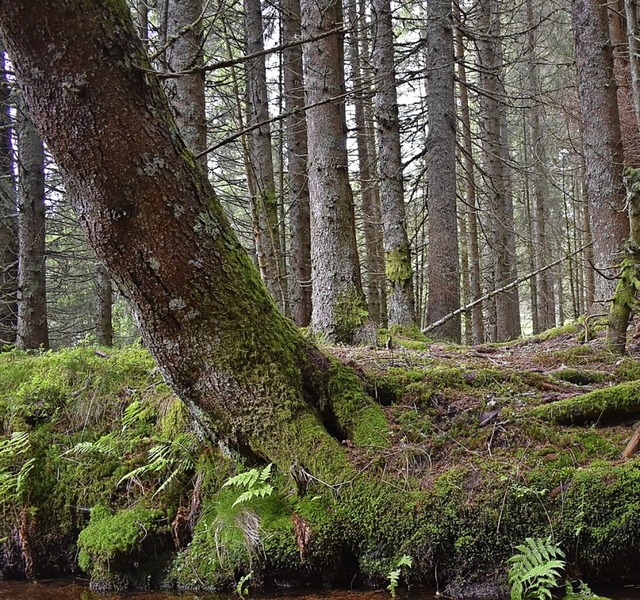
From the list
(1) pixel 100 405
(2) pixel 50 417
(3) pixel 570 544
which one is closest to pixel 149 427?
(1) pixel 100 405

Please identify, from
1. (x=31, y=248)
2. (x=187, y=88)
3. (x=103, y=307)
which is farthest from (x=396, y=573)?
(x=103, y=307)

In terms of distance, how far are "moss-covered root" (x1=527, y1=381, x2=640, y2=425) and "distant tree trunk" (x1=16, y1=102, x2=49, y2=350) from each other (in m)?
8.00

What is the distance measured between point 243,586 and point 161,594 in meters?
0.56

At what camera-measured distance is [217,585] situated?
2984 mm

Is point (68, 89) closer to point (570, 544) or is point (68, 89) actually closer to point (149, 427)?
point (149, 427)

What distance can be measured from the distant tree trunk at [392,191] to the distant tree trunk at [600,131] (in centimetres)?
288

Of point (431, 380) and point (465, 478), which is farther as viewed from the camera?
point (431, 380)

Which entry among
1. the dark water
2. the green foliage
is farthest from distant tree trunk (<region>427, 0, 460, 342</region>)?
the dark water

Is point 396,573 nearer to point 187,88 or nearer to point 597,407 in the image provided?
point 597,407

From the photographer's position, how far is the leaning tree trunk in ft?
8.21

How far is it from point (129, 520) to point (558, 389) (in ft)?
10.6

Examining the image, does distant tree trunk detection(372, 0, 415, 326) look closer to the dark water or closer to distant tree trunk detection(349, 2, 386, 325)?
distant tree trunk detection(349, 2, 386, 325)

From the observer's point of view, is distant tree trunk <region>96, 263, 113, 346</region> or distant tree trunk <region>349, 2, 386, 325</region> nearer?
distant tree trunk <region>96, 263, 113, 346</region>

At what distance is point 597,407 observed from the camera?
3248mm
